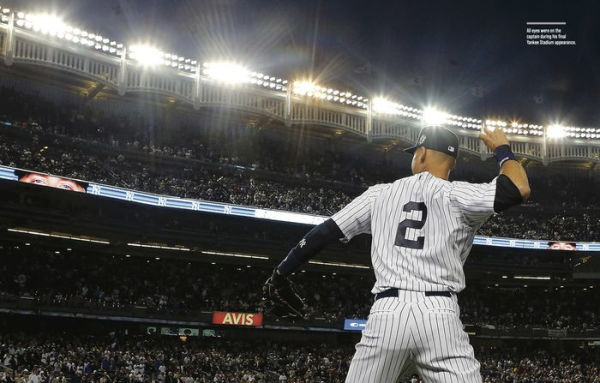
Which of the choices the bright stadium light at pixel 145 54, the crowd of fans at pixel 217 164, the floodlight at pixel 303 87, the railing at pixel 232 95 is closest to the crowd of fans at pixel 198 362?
the crowd of fans at pixel 217 164

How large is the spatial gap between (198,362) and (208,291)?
25.0 feet

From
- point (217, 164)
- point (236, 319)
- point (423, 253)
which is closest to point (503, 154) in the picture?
point (423, 253)

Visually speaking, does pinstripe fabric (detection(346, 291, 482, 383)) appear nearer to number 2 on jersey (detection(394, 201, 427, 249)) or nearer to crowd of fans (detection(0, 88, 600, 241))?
number 2 on jersey (detection(394, 201, 427, 249))

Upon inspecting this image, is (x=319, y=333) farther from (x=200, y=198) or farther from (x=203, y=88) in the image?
(x=203, y=88)

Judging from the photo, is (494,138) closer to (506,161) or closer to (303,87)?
(506,161)

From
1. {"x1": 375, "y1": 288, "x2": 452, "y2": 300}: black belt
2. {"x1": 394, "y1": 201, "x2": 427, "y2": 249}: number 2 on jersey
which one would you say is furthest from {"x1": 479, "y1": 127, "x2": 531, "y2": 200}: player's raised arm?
{"x1": 375, "y1": 288, "x2": 452, "y2": 300}: black belt

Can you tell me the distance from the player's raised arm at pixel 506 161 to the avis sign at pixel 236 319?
30.8 meters

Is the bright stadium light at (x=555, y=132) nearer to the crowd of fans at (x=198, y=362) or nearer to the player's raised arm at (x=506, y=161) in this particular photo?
the crowd of fans at (x=198, y=362)

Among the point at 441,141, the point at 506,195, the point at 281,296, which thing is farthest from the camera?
the point at 281,296

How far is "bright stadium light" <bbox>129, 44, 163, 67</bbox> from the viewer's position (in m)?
37.4

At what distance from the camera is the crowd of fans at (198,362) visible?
81.0 feet

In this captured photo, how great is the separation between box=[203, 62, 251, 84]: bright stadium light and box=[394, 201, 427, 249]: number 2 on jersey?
36696 mm

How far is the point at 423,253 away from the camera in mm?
4023

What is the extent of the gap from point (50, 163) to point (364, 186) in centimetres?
2228
